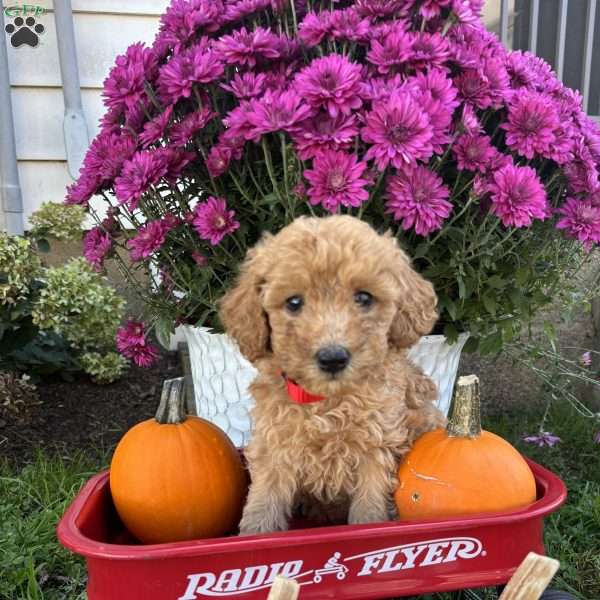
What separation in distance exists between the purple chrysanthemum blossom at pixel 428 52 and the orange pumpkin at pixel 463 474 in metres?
1.03

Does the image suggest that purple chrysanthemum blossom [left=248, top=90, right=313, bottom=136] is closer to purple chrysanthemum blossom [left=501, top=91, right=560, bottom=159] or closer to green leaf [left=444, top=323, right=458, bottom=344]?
purple chrysanthemum blossom [left=501, top=91, right=560, bottom=159]

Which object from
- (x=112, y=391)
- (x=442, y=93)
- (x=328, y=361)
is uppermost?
(x=442, y=93)

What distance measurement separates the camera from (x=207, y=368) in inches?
106

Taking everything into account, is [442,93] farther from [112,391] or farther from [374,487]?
[112,391]

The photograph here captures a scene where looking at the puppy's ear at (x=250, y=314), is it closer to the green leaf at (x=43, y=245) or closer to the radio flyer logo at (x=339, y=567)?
the radio flyer logo at (x=339, y=567)

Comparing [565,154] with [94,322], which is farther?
[94,322]

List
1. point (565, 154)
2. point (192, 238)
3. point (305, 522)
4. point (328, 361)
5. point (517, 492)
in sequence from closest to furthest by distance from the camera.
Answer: point (328, 361)
point (517, 492)
point (305, 522)
point (565, 154)
point (192, 238)

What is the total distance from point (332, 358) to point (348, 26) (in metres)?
1.18

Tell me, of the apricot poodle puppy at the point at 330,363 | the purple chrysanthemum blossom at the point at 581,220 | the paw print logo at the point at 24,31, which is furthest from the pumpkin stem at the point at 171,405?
the paw print logo at the point at 24,31

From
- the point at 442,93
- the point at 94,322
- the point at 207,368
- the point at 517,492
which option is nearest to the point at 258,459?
the point at 517,492

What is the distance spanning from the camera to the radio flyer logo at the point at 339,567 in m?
1.57

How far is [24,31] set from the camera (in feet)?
13.3

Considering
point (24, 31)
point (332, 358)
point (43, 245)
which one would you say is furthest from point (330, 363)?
point (24, 31)

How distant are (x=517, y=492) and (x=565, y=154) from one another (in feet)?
3.72
